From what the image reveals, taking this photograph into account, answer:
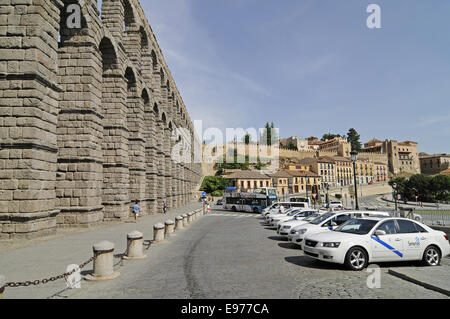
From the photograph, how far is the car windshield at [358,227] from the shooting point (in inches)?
306

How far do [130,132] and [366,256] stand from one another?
19941 mm

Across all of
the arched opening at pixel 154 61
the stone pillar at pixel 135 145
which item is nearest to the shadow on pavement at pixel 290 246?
the stone pillar at pixel 135 145

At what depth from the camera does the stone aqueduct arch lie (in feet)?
34.2

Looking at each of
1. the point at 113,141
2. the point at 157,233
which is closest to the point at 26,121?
the point at 157,233

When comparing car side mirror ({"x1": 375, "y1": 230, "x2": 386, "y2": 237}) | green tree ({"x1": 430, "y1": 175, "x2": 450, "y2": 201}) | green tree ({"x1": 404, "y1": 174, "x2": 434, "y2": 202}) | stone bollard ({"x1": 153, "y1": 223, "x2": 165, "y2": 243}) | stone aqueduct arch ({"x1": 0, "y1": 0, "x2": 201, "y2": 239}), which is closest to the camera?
car side mirror ({"x1": 375, "y1": 230, "x2": 386, "y2": 237})

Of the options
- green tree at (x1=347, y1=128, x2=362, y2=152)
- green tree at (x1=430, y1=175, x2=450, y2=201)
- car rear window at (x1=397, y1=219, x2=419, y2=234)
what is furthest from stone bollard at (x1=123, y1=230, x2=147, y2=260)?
green tree at (x1=347, y1=128, x2=362, y2=152)

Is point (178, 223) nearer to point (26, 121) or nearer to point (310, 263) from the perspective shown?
point (26, 121)

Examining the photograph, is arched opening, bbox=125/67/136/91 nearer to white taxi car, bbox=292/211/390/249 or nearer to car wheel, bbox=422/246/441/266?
white taxi car, bbox=292/211/390/249

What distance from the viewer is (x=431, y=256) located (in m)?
7.77

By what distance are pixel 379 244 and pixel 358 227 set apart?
29.2 inches

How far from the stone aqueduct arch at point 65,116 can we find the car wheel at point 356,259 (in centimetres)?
1081

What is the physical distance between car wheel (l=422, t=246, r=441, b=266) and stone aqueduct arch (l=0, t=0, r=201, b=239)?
511 inches
